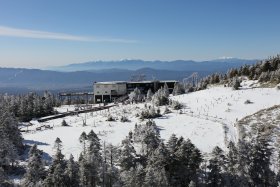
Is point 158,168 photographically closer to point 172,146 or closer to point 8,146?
point 172,146

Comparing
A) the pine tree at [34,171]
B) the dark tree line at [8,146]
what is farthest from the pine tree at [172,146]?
the dark tree line at [8,146]

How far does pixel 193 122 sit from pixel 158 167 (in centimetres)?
2874

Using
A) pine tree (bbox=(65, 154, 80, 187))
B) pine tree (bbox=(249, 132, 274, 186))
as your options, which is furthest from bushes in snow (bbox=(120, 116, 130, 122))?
pine tree (bbox=(65, 154, 80, 187))

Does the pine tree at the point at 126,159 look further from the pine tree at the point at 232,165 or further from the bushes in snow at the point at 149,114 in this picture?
the bushes in snow at the point at 149,114

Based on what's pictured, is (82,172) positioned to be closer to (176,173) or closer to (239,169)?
(176,173)

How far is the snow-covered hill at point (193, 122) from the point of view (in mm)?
71688

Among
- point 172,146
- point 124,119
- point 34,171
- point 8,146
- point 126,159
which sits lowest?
point 34,171

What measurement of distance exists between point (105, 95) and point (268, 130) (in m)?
90.7

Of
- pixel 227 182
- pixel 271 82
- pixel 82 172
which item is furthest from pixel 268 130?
pixel 271 82

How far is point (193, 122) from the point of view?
268 feet

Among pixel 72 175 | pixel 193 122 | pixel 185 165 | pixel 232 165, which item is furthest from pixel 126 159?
pixel 193 122

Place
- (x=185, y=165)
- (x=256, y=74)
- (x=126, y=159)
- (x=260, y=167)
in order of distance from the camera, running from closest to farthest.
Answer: (x=126, y=159) < (x=185, y=165) < (x=260, y=167) < (x=256, y=74)

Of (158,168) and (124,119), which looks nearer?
(158,168)

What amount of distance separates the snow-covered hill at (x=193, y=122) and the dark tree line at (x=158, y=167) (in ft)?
26.9
